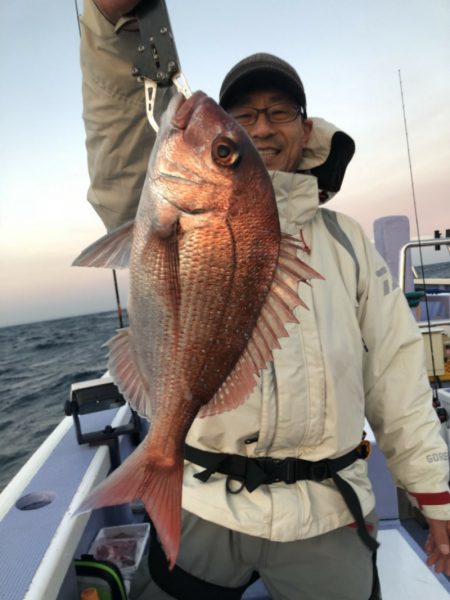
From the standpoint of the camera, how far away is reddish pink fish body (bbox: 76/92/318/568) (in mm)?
1220

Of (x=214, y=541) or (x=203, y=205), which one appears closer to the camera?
(x=203, y=205)

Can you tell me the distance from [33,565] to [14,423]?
11.4m

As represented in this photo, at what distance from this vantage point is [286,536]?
173cm

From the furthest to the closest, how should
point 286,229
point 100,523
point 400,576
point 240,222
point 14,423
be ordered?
point 14,423 → point 100,523 → point 400,576 → point 286,229 → point 240,222

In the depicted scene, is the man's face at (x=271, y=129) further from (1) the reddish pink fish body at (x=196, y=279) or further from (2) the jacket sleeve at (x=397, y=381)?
(1) the reddish pink fish body at (x=196, y=279)

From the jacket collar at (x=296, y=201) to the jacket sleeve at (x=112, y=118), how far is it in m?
0.69

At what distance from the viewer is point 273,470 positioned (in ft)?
5.88

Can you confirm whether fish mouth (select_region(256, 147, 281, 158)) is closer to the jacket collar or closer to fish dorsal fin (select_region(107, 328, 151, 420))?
the jacket collar

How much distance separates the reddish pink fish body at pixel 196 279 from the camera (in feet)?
4.00

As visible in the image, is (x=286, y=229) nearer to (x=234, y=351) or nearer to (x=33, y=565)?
(x=234, y=351)

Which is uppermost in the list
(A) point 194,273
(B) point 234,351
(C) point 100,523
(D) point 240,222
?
(D) point 240,222

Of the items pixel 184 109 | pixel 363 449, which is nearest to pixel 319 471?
pixel 363 449

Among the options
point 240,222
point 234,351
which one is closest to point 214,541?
point 234,351

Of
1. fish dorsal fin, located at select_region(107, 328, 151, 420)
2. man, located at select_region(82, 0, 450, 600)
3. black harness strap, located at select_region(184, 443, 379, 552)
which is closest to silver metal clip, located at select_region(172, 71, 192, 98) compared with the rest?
man, located at select_region(82, 0, 450, 600)
